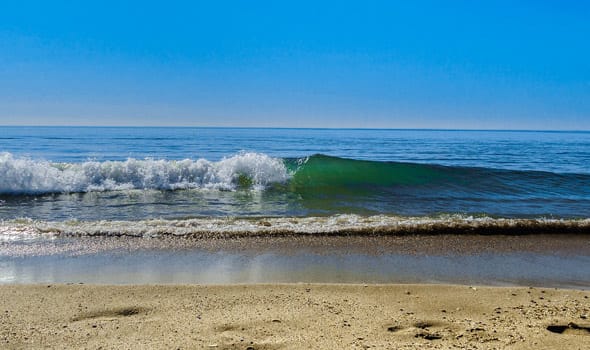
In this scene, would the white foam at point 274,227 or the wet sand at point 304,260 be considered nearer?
the wet sand at point 304,260

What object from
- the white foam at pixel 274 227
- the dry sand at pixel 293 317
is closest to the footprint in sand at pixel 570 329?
the dry sand at pixel 293 317

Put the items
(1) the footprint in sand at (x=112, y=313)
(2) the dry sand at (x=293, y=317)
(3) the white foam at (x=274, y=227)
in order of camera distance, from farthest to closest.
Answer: (3) the white foam at (x=274, y=227), (1) the footprint in sand at (x=112, y=313), (2) the dry sand at (x=293, y=317)

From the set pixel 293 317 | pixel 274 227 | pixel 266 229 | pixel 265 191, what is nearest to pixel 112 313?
pixel 293 317

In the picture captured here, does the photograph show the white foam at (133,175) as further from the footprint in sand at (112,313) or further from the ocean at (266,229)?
the footprint in sand at (112,313)

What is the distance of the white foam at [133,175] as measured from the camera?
516 inches

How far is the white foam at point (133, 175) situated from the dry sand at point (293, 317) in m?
9.58

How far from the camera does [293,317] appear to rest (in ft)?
13.1

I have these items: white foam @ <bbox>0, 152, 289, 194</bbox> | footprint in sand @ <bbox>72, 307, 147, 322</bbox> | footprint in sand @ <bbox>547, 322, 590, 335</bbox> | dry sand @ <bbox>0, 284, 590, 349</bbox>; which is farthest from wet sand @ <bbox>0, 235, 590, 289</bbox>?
white foam @ <bbox>0, 152, 289, 194</bbox>

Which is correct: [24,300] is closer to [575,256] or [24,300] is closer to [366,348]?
[366,348]

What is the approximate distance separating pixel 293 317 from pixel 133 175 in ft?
40.1

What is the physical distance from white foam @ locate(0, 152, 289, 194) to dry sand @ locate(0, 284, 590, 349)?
9578 mm

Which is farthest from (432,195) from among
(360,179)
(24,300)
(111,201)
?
(24,300)

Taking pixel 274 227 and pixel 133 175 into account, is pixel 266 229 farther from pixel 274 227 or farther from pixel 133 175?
pixel 133 175

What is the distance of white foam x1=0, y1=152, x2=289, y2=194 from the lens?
43.0 feet
